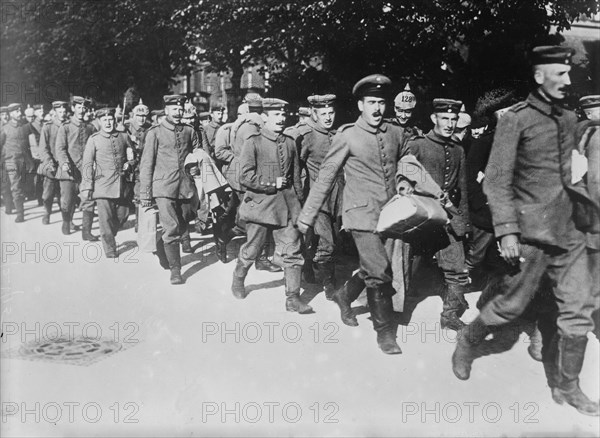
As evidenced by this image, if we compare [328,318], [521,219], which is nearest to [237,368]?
[328,318]

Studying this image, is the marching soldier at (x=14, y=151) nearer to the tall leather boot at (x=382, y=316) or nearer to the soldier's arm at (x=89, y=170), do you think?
the soldier's arm at (x=89, y=170)

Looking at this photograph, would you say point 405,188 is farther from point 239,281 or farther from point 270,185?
point 239,281

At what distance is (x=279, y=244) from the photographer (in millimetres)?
6621

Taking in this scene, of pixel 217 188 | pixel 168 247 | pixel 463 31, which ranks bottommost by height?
pixel 168 247

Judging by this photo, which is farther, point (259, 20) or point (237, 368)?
point (259, 20)

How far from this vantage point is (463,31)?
912 centimetres

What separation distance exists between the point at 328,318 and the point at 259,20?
5.57m

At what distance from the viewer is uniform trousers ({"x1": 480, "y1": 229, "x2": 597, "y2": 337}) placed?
4359mm

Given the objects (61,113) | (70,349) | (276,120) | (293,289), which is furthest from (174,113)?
(61,113)

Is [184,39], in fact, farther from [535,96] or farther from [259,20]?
[535,96]

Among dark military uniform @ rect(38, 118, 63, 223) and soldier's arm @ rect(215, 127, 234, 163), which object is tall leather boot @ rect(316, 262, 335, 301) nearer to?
soldier's arm @ rect(215, 127, 234, 163)

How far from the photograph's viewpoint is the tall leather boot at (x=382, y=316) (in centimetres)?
536

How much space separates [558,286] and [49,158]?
944cm

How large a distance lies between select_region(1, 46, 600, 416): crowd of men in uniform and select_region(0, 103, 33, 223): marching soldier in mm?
2505
